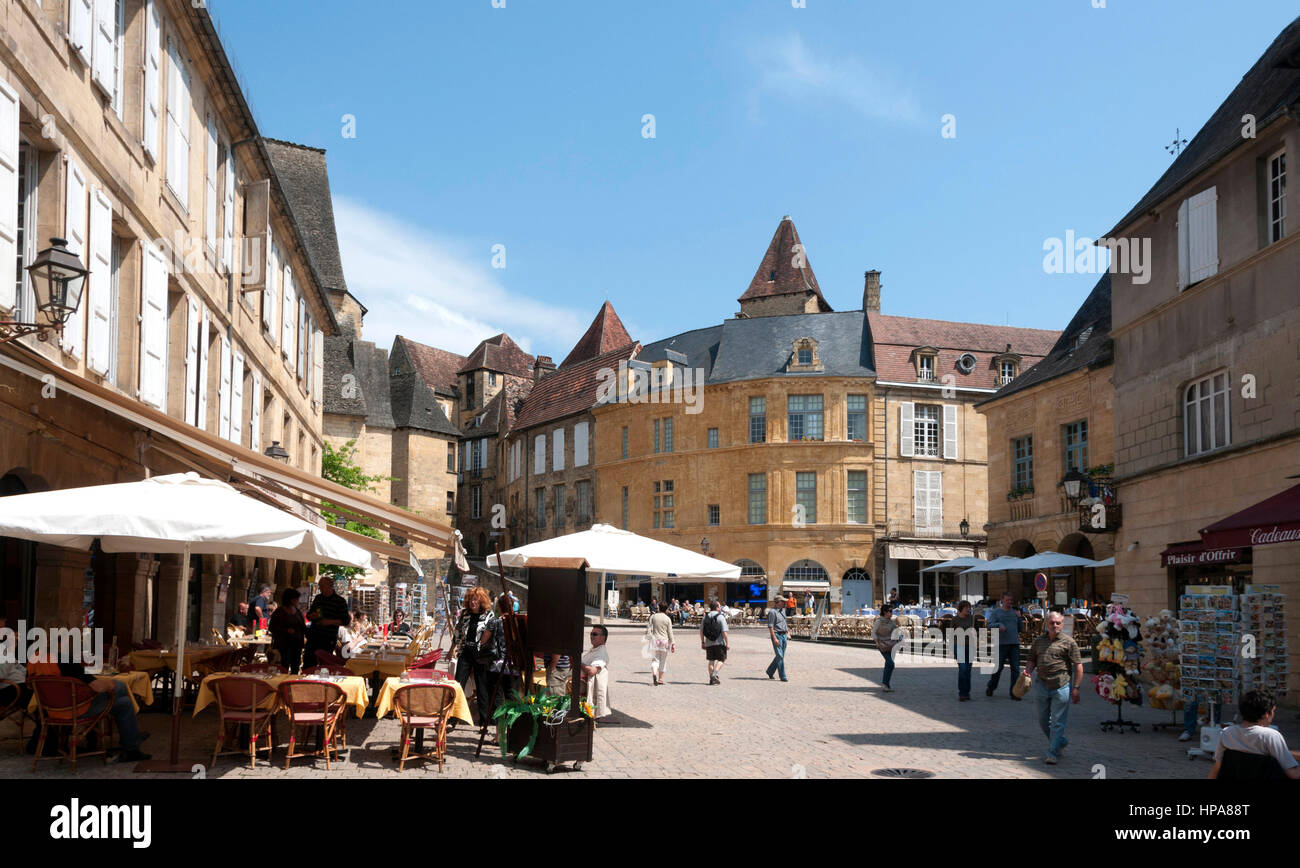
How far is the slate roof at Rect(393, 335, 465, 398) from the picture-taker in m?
75.4

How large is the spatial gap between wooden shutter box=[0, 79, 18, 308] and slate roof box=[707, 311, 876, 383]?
37.3m

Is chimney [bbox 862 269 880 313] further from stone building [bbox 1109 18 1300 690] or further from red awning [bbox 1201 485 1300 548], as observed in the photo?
red awning [bbox 1201 485 1300 548]

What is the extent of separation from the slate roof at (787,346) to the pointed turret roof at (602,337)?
1489 cm

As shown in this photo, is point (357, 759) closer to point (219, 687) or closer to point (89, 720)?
point (219, 687)

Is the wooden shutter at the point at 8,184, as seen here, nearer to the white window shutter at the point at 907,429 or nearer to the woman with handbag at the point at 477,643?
the woman with handbag at the point at 477,643

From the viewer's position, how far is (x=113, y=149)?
12750 millimetres

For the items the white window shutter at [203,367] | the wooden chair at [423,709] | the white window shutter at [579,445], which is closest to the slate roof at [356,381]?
the white window shutter at [579,445]

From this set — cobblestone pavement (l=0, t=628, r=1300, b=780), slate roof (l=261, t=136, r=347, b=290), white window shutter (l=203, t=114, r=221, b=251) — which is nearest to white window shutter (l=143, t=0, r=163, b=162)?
white window shutter (l=203, t=114, r=221, b=251)

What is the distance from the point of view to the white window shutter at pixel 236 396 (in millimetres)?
19359

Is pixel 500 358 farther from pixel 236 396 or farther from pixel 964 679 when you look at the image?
pixel 964 679

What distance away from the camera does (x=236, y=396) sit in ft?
64.8

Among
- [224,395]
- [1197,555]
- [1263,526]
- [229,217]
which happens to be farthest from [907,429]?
[1263,526]

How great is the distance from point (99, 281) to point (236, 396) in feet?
25.1
